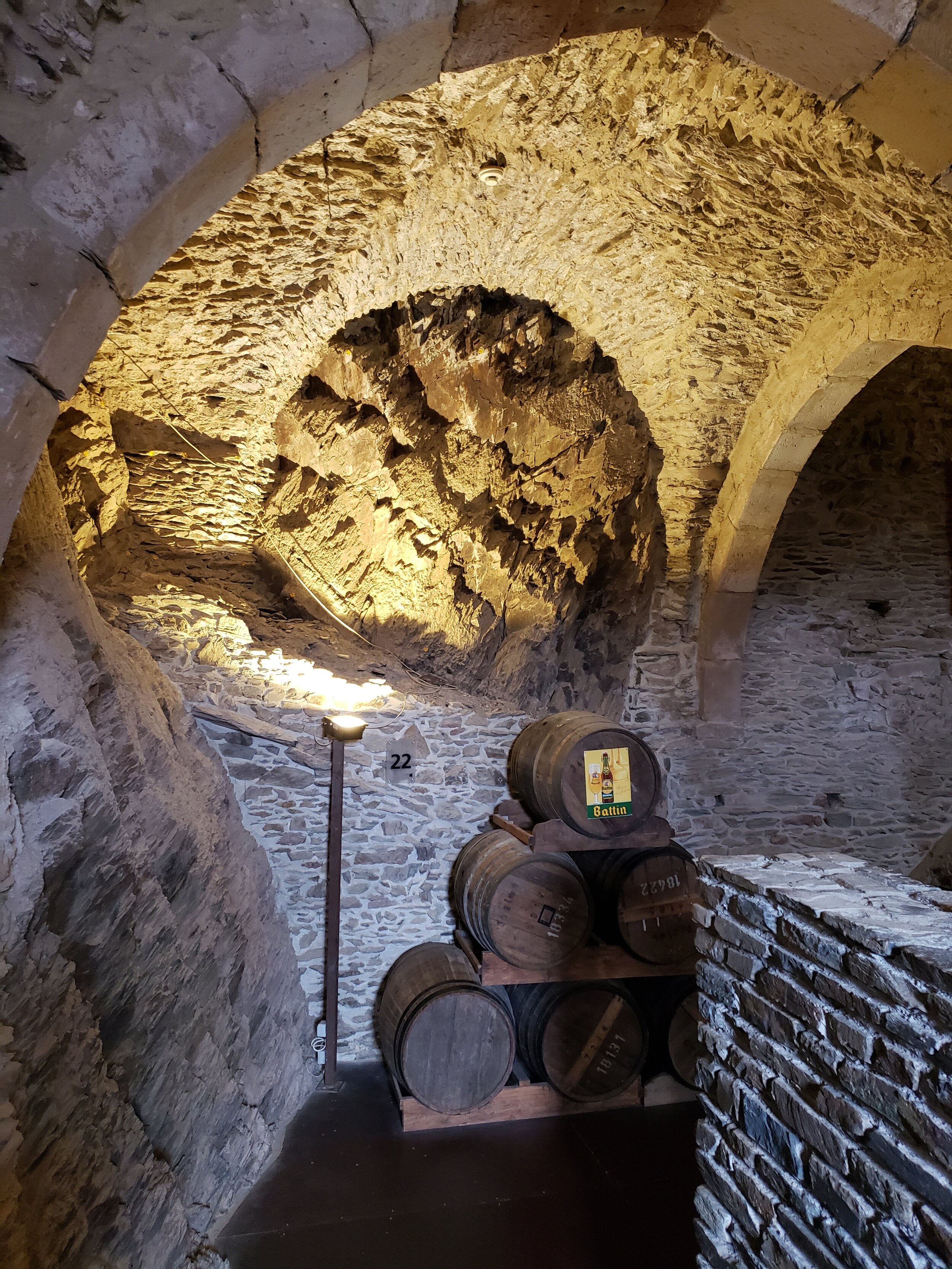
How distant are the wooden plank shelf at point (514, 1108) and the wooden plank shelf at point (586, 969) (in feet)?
1.99

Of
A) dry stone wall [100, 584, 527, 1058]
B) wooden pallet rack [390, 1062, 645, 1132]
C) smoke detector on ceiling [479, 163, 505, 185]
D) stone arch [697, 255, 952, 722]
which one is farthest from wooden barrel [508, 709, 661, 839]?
smoke detector on ceiling [479, 163, 505, 185]

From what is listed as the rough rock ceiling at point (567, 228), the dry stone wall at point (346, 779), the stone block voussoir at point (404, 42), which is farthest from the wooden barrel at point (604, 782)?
the stone block voussoir at point (404, 42)

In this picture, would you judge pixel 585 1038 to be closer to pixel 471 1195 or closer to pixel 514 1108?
pixel 514 1108

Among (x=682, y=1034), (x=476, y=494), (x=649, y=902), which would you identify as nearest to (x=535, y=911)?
(x=649, y=902)

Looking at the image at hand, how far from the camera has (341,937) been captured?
185 inches

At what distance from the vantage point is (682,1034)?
4285mm

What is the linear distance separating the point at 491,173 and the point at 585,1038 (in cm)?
451

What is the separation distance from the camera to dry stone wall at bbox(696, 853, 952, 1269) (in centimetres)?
156

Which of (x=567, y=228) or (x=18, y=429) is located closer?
(x=18, y=429)

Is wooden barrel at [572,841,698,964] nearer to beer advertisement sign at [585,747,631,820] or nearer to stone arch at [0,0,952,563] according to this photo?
beer advertisement sign at [585,747,631,820]

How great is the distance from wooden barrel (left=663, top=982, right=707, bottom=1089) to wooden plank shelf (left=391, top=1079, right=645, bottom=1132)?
0.26 metres

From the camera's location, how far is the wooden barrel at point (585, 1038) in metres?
4.09

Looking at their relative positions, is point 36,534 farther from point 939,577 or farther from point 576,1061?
point 939,577

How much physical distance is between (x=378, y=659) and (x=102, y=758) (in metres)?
2.69
